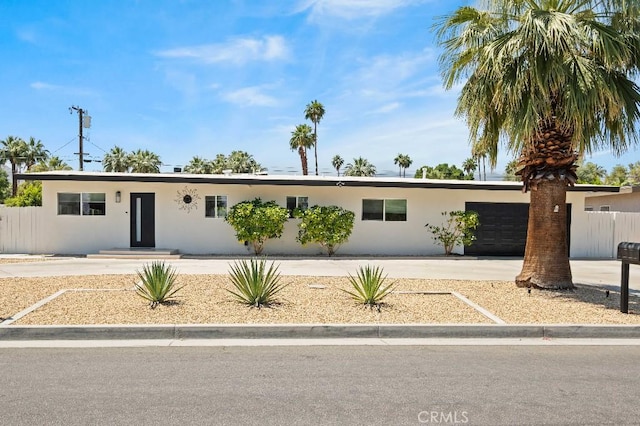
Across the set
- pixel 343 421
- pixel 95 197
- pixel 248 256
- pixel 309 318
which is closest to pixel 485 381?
pixel 343 421

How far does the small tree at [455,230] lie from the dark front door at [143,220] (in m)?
9.88

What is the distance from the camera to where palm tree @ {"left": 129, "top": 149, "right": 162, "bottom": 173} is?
54906mm

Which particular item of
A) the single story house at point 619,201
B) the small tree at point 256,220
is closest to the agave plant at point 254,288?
the small tree at point 256,220

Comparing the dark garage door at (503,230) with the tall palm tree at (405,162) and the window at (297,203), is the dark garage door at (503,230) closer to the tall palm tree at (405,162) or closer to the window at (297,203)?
the window at (297,203)

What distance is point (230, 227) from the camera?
16.7 metres

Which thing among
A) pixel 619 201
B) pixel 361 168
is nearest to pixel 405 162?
pixel 361 168

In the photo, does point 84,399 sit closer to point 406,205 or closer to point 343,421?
point 343,421

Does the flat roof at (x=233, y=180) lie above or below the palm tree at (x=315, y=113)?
below

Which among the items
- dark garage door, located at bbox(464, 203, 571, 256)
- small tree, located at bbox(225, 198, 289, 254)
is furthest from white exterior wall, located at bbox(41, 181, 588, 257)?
small tree, located at bbox(225, 198, 289, 254)

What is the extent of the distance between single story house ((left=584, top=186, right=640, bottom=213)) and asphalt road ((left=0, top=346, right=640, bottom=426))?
16.3 metres

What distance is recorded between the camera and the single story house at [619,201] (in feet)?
64.5

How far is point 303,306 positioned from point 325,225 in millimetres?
7998

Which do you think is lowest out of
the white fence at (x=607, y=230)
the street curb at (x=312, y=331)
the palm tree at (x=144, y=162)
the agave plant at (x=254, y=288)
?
the street curb at (x=312, y=331)

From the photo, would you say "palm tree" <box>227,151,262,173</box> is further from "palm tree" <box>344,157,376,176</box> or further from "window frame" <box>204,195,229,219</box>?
"window frame" <box>204,195,229,219</box>
